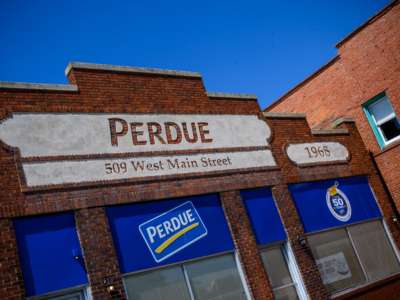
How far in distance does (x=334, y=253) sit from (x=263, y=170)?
361 centimetres

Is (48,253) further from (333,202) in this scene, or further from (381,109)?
(381,109)

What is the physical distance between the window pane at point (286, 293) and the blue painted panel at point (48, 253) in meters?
5.61

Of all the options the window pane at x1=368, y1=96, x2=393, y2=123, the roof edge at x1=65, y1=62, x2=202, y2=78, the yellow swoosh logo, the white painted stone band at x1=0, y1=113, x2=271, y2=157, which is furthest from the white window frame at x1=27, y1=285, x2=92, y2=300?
the window pane at x1=368, y1=96, x2=393, y2=123

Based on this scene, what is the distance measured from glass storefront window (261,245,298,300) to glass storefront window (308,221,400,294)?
1.28 meters

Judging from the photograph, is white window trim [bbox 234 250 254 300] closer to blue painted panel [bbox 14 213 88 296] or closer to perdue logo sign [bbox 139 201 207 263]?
perdue logo sign [bbox 139 201 207 263]

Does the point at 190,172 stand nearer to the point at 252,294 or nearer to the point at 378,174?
the point at 252,294

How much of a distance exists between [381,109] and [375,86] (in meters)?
0.97

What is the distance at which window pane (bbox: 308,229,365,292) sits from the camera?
13938 mm

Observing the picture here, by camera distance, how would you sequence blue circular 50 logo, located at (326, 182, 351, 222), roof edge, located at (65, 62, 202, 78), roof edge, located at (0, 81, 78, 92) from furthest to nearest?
blue circular 50 logo, located at (326, 182, 351, 222), roof edge, located at (65, 62, 202, 78), roof edge, located at (0, 81, 78, 92)

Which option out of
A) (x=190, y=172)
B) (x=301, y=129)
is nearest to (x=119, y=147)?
(x=190, y=172)

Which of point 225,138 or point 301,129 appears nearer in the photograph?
point 225,138

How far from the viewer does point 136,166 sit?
468 inches

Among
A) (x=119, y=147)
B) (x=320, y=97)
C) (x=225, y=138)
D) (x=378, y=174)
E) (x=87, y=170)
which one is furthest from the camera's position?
(x=320, y=97)

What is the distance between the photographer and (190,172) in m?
12.7
